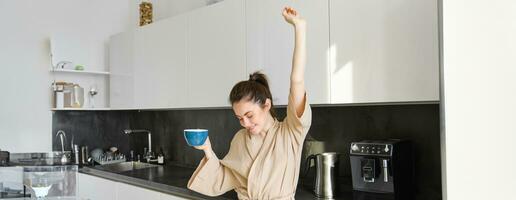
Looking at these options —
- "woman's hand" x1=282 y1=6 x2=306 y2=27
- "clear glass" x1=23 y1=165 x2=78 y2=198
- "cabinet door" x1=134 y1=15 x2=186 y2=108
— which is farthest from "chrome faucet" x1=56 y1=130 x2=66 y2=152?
"woman's hand" x1=282 y1=6 x2=306 y2=27

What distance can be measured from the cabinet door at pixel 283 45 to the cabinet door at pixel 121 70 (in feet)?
4.53

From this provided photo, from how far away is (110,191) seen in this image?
10.4 feet

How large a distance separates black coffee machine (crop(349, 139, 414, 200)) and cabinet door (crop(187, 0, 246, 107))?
0.87 metres

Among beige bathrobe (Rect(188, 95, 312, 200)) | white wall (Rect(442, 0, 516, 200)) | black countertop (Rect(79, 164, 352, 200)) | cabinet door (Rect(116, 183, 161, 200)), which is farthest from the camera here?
cabinet door (Rect(116, 183, 161, 200))

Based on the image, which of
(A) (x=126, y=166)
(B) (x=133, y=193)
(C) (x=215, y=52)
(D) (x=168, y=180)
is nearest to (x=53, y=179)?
(A) (x=126, y=166)

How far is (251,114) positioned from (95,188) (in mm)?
2111

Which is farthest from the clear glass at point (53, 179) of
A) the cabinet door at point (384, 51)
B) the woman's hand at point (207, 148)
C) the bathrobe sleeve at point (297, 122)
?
the cabinet door at point (384, 51)

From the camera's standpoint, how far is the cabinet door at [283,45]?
221 centimetres

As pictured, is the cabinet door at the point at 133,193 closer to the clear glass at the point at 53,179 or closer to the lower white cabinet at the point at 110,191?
the lower white cabinet at the point at 110,191

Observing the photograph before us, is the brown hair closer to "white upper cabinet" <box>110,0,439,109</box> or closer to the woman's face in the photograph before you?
the woman's face

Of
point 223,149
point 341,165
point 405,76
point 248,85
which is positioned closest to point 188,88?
point 223,149

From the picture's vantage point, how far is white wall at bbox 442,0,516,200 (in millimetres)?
1358

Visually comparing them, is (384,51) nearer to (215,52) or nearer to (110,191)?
(215,52)

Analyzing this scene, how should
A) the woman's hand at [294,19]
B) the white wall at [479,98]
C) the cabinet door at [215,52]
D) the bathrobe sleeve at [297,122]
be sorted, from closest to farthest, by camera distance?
the white wall at [479,98], the woman's hand at [294,19], the bathrobe sleeve at [297,122], the cabinet door at [215,52]
